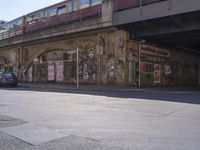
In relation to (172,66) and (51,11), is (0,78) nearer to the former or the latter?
(51,11)

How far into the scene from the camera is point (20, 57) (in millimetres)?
41219

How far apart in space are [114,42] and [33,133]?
21762 millimetres

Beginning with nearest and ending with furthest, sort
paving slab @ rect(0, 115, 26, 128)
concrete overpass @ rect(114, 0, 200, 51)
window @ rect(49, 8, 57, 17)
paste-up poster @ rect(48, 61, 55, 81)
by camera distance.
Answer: paving slab @ rect(0, 115, 26, 128), concrete overpass @ rect(114, 0, 200, 51), window @ rect(49, 8, 57, 17), paste-up poster @ rect(48, 61, 55, 81)

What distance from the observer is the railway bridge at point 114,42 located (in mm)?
24516

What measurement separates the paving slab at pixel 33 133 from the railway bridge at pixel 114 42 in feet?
55.9

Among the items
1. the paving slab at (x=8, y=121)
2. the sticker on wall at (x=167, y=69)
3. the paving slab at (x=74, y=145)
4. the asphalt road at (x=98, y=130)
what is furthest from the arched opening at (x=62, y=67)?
the paving slab at (x=74, y=145)

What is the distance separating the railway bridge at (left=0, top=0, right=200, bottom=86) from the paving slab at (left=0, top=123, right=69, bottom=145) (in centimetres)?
1705

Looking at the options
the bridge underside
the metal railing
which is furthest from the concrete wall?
the metal railing

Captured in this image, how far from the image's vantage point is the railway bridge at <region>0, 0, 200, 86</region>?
24.5 meters

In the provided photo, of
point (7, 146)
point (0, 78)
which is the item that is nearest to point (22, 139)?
point (7, 146)

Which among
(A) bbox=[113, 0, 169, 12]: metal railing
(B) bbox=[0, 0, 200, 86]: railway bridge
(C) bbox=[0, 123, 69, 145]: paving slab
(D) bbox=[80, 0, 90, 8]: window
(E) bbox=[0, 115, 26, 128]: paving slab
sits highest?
(D) bbox=[80, 0, 90, 8]: window

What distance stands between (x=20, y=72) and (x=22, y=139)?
120 ft

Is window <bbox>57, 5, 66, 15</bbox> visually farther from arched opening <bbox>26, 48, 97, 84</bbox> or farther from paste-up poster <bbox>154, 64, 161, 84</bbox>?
paste-up poster <bbox>154, 64, 161, 84</bbox>

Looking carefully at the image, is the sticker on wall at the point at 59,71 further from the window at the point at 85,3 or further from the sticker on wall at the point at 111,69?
the sticker on wall at the point at 111,69
